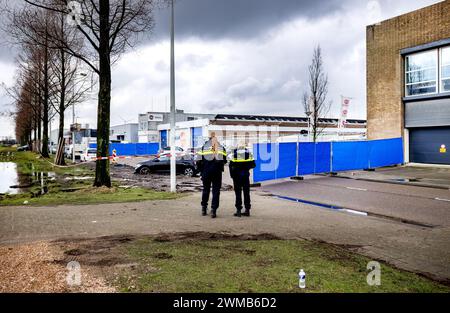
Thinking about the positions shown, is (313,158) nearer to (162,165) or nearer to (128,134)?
(162,165)

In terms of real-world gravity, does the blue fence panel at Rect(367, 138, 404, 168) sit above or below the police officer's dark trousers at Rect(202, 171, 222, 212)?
above

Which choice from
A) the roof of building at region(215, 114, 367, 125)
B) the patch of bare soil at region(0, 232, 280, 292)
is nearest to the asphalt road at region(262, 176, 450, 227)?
the patch of bare soil at region(0, 232, 280, 292)

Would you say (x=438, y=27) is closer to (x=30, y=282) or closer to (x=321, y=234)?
(x=321, y=234)

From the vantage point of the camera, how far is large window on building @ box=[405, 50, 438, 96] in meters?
23.3

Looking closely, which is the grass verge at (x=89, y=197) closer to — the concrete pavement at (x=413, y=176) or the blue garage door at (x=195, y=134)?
the concrete pavement at (x=413, y=176)

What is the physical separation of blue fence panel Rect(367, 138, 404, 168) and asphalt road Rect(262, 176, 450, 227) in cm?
570

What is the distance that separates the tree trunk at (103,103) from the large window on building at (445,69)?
18.9m

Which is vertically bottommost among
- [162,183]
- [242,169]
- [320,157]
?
[162,183]

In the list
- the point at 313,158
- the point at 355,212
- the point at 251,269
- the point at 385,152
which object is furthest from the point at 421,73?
the point at 251,269

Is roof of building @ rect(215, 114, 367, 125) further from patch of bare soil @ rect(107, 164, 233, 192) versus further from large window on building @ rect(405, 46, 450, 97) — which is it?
patch of bare soil @ rect(107, 164, 233, 192)

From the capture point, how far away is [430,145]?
2377cm

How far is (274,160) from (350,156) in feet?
20.4

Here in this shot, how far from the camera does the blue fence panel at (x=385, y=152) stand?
75.5 feet

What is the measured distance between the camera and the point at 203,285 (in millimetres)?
4520
